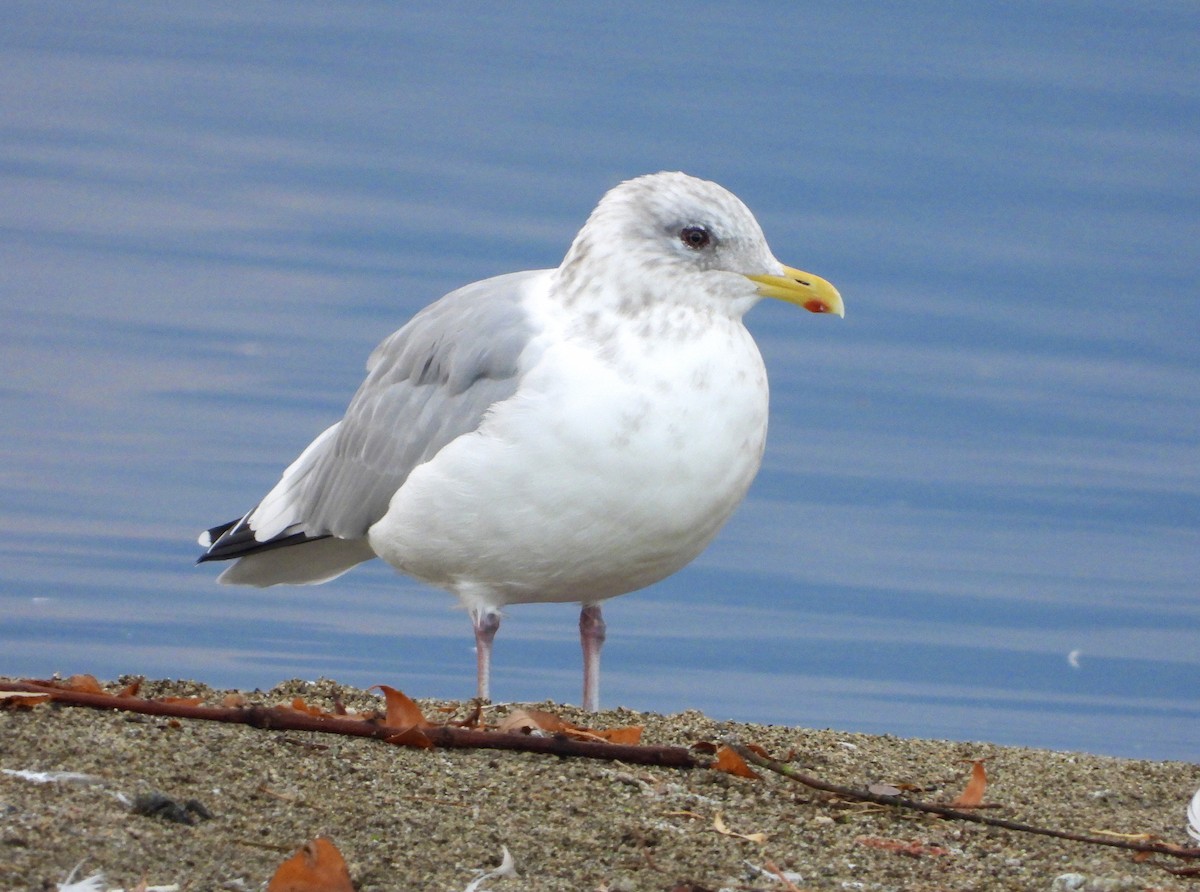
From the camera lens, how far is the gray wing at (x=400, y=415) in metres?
6.04

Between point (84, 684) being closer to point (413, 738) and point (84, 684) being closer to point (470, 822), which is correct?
point (413, 738)

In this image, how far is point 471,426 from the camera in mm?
5980

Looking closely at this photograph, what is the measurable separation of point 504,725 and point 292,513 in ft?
7.16

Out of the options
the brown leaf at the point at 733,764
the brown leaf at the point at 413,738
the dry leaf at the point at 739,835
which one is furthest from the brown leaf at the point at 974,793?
the brown leaf at the point at 413,738

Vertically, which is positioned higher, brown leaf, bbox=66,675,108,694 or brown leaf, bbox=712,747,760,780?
brown leaf, bbox=66,675,108,694

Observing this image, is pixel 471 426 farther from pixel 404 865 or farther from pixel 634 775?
pixel 404 865

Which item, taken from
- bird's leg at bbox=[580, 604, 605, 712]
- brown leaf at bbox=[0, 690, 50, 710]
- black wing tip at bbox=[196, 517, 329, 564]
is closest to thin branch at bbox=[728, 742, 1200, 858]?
bird's leg at bbox=[580, 604, 605, 712]

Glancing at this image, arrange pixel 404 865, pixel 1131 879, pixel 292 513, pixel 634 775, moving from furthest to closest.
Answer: pixel 292 513 → pixel 634 775 → pixel 1131 879 → pixel 404 865

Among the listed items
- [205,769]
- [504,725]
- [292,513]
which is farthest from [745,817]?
[292,513]

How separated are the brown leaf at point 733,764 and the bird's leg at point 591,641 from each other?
5.06ft

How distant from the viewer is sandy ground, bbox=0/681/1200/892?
13.1ft

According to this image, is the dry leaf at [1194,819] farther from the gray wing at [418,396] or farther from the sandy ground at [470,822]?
the gray wing at [418,396]

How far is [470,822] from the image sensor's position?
438cm

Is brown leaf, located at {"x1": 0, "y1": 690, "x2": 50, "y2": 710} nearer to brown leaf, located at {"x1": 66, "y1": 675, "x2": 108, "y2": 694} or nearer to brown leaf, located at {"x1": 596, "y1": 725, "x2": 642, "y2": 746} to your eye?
brown leaf, located at {"x1": 66, "y1": 675, "x2": 108, "y2": 694}
